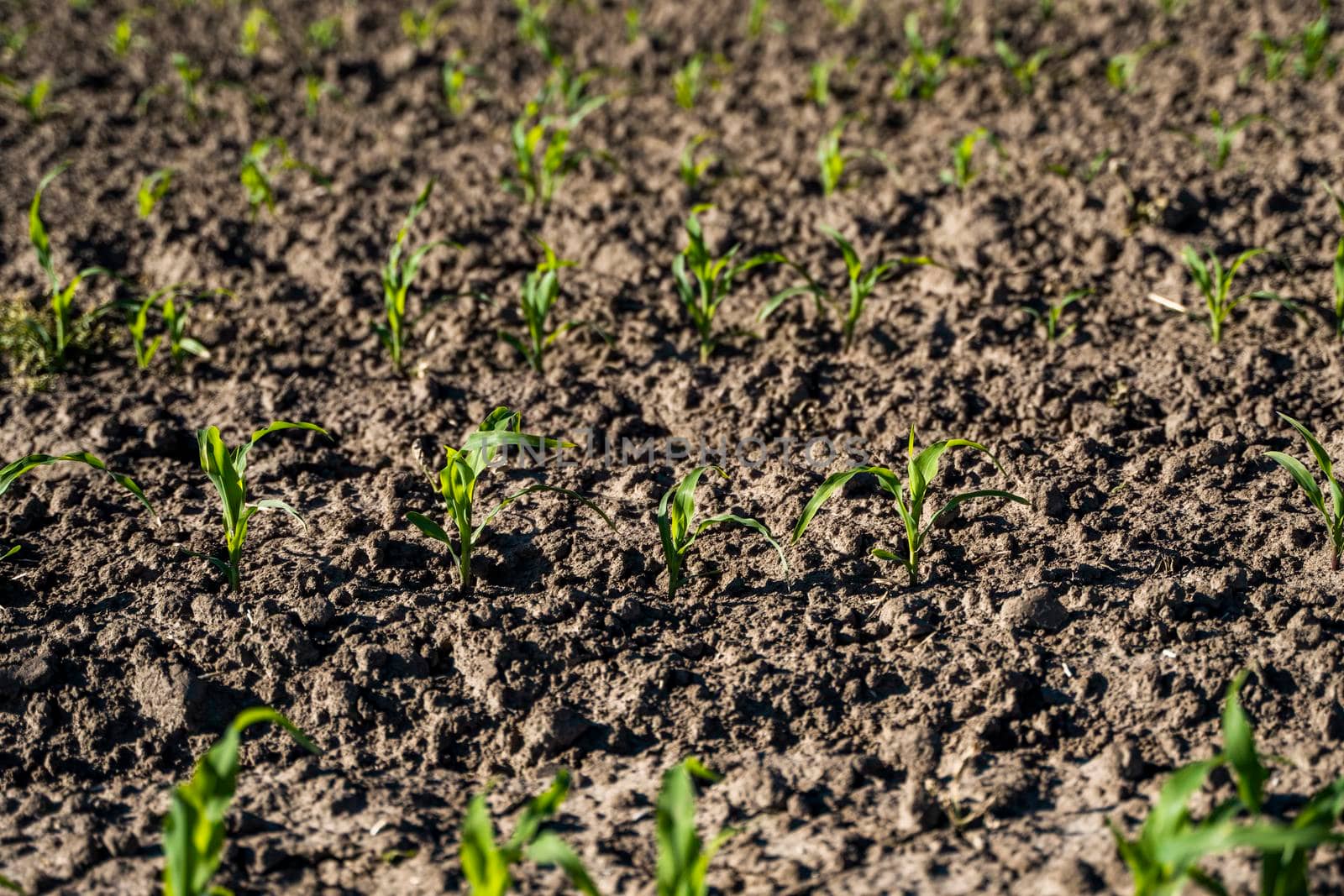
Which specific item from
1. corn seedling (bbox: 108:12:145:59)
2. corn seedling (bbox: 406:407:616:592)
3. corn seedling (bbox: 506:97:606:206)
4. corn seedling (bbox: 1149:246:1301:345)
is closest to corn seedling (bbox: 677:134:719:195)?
corn seedling (bbox: 506:97:606:206)

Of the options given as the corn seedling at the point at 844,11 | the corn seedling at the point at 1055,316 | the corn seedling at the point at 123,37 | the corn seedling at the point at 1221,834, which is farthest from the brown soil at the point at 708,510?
the corn seedling at the point at 844,11

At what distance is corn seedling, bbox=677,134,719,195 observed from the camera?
4840 millimetres

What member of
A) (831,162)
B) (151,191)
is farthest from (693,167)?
(151,191)

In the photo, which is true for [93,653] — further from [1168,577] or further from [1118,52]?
[1118,52]

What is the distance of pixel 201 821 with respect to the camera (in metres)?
2.14

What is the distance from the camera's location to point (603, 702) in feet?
9.36

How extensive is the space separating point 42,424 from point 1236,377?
3589mm

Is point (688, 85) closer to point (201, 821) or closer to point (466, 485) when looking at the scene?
point (466, 485)

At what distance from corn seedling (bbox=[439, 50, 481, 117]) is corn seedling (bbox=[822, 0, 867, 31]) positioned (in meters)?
1.84

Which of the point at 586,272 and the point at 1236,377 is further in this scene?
the point at 586,272

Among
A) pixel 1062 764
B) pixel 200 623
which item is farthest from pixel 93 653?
pixel 1062 764

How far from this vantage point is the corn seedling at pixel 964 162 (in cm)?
468

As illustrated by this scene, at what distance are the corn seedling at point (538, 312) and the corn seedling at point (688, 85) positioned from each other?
1908 millimetres

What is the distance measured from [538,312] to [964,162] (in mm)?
1824
